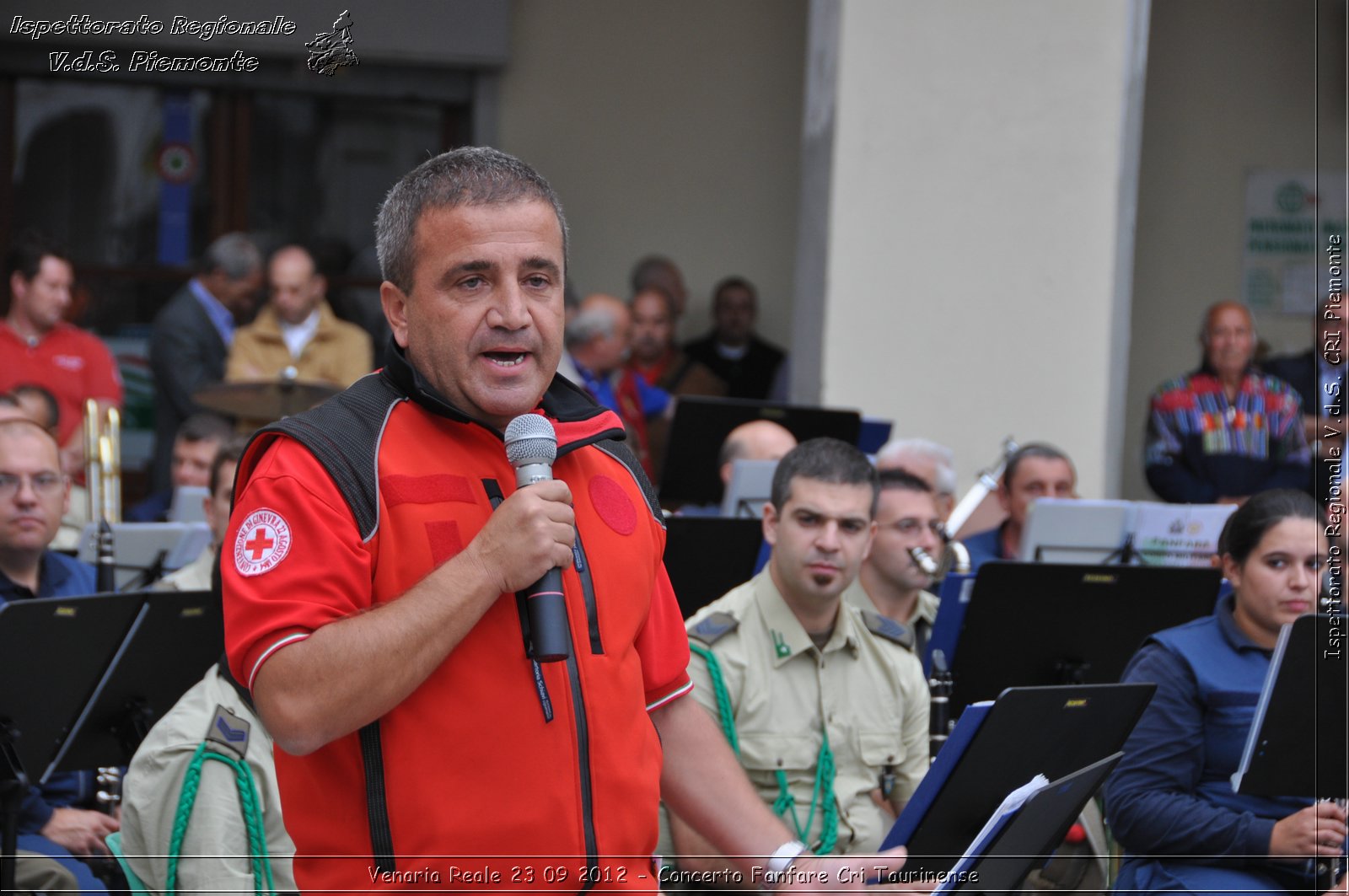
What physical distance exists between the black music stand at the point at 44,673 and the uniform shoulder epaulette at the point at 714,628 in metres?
1.42

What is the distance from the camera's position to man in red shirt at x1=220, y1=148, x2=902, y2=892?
73.2 inches

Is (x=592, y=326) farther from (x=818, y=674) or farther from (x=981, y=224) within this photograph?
(x=818, y=674)

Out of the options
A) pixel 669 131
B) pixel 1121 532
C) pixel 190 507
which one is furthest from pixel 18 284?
Result: pixel 1121 532

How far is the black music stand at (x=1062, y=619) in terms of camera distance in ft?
14.4

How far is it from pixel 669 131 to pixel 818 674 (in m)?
6.63

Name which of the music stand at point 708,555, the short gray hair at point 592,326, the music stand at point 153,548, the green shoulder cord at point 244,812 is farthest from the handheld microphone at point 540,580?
the short gray hair at point 592,326

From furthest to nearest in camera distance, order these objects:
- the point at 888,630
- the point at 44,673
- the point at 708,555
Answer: the point at 708,555 < the point at 888,630 < the point at 44,673

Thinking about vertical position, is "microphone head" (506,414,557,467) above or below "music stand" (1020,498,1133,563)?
above

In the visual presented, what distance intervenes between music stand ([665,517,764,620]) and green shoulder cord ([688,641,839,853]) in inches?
23.9

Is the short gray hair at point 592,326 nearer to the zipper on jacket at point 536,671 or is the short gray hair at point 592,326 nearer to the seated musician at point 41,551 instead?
the seated musician at point 41,551

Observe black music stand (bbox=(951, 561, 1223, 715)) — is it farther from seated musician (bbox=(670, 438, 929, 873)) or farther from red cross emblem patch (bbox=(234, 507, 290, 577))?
red cross emblem patch (bbox=(234, 507, 290, 577))

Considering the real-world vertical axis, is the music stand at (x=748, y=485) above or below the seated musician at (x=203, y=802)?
above

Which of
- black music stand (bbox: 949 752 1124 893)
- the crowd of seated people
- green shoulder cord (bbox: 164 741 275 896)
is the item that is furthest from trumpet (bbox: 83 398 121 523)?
black music stand (bbox: 949 752 1124 893)

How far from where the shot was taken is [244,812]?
11.2 feet
